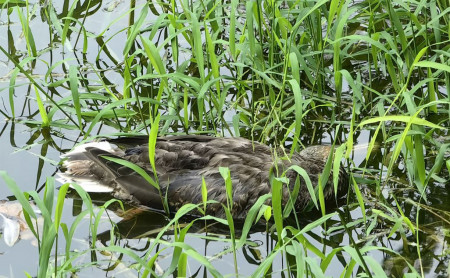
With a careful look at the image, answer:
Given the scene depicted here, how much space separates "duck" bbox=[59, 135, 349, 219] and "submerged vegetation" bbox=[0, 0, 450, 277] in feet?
0.40

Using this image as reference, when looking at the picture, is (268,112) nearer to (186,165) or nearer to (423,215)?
(186,165)

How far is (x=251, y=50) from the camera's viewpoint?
645 centimetres

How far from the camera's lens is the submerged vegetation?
5395 mm

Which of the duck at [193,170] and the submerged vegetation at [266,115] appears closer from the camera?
the submerged vegetation at [266,115]

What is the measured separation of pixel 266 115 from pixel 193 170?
912 mm

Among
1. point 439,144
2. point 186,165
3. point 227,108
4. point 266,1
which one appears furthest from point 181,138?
point 439,144

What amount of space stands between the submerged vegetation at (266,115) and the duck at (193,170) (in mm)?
121

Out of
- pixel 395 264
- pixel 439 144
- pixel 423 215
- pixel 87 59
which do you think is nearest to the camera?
pixel 395 264

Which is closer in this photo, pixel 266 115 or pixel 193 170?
pixel 193 170

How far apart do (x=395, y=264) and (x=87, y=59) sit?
341cm

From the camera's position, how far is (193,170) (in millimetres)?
6352

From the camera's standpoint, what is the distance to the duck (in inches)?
243

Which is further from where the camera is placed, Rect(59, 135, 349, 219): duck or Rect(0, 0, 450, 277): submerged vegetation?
Rect(59, 135, 349, 219): duck

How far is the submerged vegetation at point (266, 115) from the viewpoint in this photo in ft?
17.7
